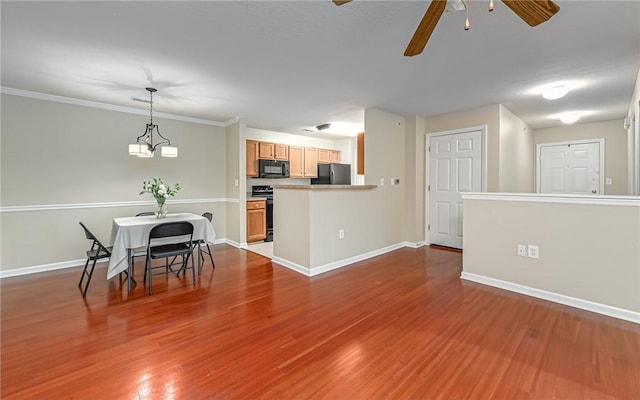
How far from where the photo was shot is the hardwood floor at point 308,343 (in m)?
1.67

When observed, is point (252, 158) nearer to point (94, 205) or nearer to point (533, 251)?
point (94, 205)

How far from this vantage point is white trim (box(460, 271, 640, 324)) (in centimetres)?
248

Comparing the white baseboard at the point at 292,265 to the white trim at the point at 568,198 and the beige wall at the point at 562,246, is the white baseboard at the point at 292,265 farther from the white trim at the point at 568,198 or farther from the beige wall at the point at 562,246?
the white trim at the point at 568,198

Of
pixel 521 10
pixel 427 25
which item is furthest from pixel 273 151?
pixel 521 10

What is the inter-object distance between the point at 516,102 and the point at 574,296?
2.88 m

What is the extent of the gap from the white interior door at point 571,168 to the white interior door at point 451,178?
287 centimetres

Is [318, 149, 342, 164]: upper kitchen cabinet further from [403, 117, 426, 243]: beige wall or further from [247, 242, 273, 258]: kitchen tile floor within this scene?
[247, 242, 273, 258]: kitchen tile floor

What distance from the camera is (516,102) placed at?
13.8ft

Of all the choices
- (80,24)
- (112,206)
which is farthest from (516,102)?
(112,206)

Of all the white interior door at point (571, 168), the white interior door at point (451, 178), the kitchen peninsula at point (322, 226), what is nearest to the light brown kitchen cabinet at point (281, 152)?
the kitchen peninsula at point (322, 226)

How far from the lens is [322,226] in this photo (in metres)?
3.79

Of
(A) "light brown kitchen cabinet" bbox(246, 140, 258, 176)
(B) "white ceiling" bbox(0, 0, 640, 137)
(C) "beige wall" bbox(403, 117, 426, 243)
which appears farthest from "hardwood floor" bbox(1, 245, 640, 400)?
(A) "light brown kitchen cabinet" bbox(246, 140, 258, 176)

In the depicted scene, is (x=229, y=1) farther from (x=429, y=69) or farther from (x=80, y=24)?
(x=429, y=69)

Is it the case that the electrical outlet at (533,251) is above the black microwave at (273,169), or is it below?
below
